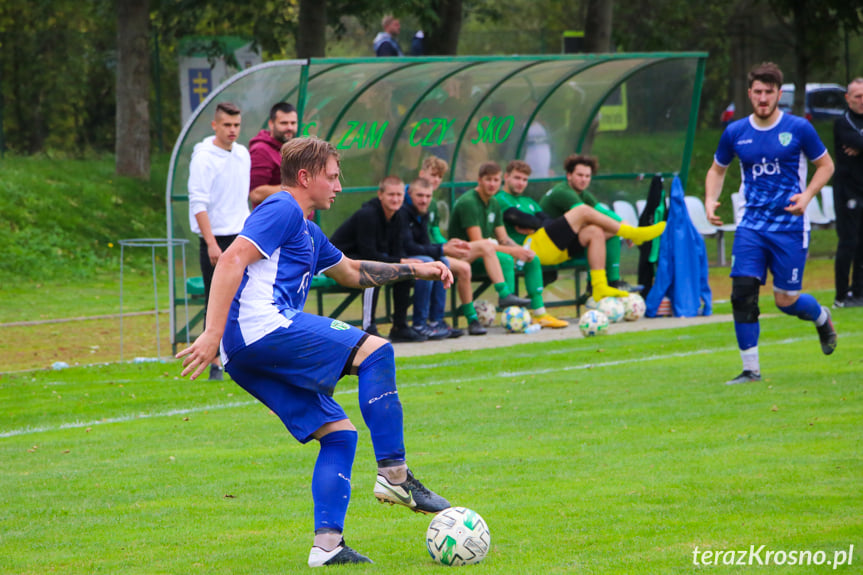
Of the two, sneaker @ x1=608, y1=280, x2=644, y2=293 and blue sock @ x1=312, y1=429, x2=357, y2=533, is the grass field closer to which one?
blue sock @ x1=312, y1=429, x2=357, y2=533

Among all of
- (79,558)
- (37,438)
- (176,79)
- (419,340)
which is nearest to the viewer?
(79,558)

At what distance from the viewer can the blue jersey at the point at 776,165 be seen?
806 centimetres

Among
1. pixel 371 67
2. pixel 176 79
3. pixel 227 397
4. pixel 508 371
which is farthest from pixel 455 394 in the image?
pixel 176 79

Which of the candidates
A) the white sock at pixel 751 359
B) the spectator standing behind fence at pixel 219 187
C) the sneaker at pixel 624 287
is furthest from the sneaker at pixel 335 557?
the sneaker at pixel 624 287

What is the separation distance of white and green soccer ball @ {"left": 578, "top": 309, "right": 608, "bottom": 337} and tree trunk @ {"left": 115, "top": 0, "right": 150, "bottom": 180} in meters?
12.4

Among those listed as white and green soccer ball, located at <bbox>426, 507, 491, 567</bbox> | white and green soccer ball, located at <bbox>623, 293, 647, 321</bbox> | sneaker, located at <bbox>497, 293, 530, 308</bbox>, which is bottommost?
white and green soccer ball, located at <bbox>623, 293, 647, 321</bbox>

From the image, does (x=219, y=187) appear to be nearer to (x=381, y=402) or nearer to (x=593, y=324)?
(x=593, y=324)

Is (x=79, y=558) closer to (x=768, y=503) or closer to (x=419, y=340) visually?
(x=768, y=503)

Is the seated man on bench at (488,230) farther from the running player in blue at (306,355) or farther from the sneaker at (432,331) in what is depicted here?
the running player in blue at (306,355)

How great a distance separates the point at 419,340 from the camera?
11383mm

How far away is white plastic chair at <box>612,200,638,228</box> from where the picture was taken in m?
14.9

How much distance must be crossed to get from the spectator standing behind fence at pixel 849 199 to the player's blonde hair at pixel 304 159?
971 cm

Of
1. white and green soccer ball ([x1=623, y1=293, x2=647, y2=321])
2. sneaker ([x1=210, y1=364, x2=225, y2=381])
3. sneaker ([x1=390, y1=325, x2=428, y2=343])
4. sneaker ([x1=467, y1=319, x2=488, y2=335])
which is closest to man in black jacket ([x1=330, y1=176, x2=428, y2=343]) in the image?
sneaker ([x1=390, y1=325, x2=428, y2=343])

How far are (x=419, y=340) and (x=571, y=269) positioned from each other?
2.81m
